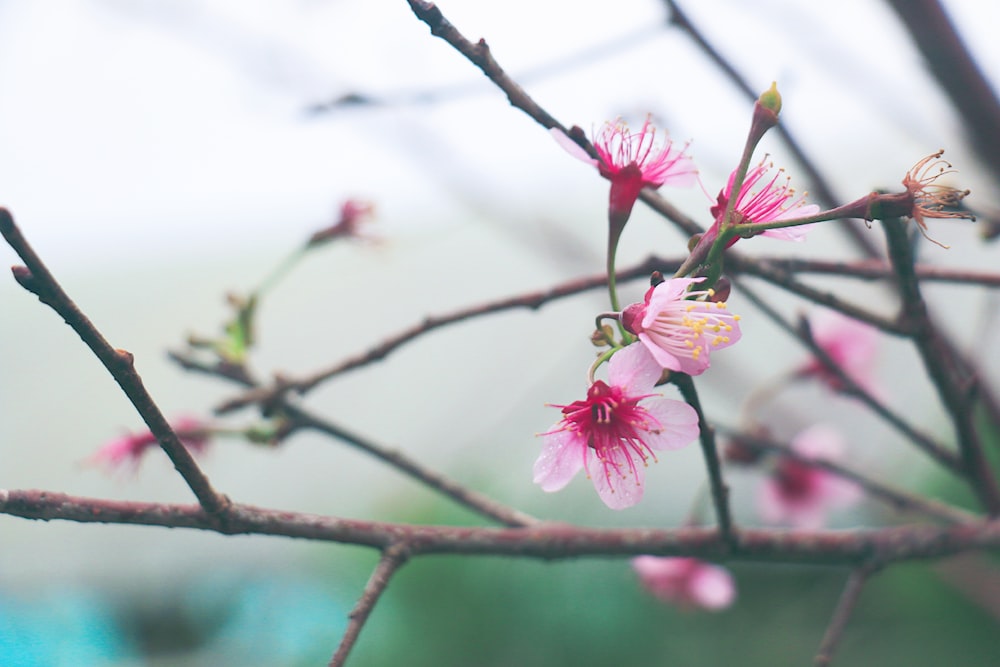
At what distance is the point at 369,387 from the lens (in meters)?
1.88

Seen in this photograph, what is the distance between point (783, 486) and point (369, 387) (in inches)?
43.7

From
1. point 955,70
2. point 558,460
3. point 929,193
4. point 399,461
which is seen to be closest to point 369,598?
point 558,460

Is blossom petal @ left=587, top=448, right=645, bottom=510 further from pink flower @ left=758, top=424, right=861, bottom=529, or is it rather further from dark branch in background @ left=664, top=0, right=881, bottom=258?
pink flower @ left=758, top=424, right=861, bottom=529

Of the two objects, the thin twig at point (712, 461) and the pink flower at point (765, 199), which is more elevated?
the pink flower at point (765, 199)

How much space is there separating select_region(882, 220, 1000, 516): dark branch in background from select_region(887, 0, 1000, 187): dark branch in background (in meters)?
0.22

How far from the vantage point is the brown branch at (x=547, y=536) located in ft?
1.29

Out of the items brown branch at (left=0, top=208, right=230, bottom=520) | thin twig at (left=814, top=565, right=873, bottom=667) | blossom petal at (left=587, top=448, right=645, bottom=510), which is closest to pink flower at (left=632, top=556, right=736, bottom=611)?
thin twig at (left=814, top=565, right=873, bottom=667)

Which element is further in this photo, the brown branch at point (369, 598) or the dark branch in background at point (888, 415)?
the dark branch in background at point (888, 415)

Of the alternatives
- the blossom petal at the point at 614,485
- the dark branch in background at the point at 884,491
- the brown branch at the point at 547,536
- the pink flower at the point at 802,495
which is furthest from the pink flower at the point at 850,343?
the blossom petal at the point at 614,485

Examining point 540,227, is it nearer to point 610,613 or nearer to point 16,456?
point 610,613

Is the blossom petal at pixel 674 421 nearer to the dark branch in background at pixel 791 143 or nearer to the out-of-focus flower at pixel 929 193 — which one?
the out-of-focus flower at pixel 929 193

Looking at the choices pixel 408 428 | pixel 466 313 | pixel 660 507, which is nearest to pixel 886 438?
pixel 660 507

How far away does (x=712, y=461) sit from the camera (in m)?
0.43

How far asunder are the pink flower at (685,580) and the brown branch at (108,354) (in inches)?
21.8
